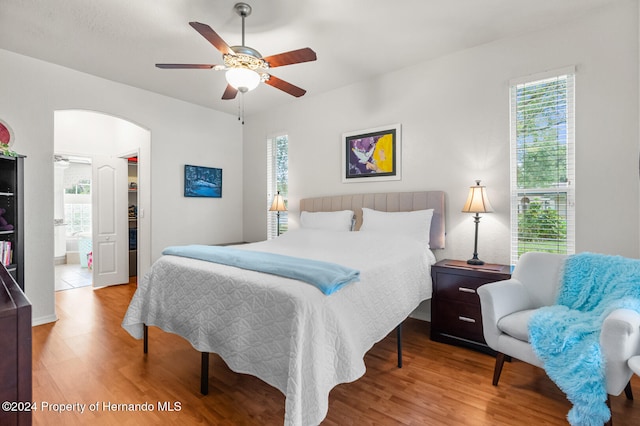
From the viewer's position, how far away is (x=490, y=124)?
9.76 ft

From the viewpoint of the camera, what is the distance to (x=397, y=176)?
3.55m

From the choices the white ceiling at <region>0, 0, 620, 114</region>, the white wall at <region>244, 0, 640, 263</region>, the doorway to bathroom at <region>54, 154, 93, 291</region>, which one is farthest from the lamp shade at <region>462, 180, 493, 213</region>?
the doorway to bathroom at <region>54, 154, 93, 291</region>

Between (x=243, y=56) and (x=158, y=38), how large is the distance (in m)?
1.23

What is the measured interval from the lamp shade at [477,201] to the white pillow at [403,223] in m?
0.37

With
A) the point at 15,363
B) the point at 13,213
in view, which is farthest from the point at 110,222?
the point at 15,363

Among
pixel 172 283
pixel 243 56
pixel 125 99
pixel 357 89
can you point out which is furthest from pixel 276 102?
pixel 172 283

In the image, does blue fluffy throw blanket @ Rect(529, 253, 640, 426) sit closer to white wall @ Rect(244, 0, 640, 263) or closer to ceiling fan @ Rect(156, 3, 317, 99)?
white wall @ Rect(244, 0, 640, 263)

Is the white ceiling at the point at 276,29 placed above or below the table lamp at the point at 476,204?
above

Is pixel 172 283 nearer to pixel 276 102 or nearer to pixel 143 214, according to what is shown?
pixel 143 214

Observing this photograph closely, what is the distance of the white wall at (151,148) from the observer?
322 centimetres

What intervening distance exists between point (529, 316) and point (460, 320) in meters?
0.75

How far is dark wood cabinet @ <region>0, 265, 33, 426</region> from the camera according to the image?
73 centimetres

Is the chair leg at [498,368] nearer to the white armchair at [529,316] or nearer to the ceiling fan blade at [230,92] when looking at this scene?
the white armchair at [529,316]

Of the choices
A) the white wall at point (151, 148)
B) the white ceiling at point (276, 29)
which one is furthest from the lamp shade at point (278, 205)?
the white ceiling at point (276, 29)
